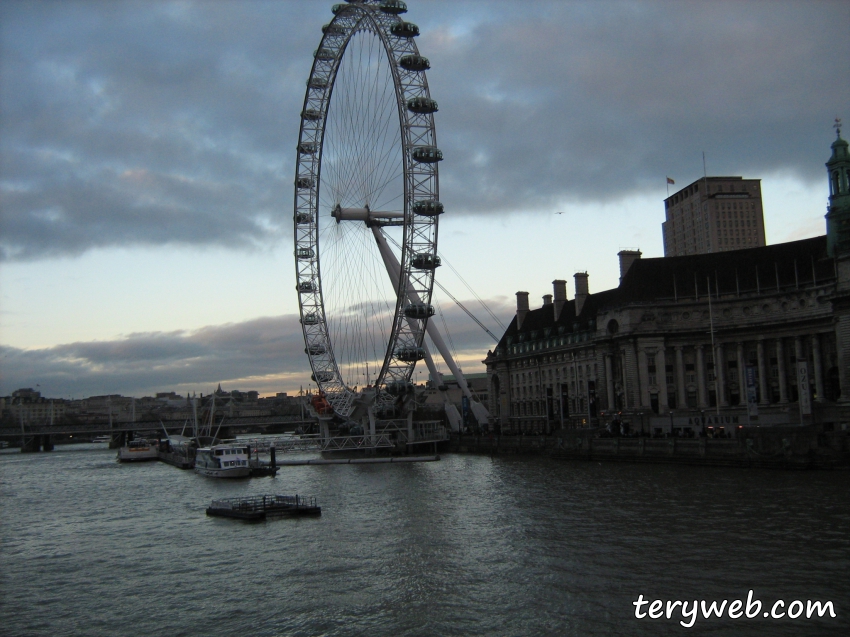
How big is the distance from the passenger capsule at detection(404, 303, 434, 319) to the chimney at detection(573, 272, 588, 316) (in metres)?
34.0

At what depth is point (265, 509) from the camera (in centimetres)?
4056

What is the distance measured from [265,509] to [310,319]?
A: 42632 millimetres

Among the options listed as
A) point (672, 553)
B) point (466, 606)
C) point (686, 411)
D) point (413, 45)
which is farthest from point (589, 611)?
point (686, 411)

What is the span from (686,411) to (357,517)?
43.7m

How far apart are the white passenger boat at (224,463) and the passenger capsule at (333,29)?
3538cm

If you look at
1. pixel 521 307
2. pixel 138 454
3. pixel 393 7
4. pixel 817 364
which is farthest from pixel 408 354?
pixel 138 454

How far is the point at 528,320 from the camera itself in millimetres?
111125

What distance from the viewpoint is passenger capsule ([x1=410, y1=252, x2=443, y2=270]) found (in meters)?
66.3

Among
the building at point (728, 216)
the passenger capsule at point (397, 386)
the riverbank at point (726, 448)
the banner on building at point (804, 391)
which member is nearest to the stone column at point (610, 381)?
the riverbank at point (726, 448)

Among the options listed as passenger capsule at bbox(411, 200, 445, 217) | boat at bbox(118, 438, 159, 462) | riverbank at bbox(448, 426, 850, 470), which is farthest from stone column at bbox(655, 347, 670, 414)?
boat at bbox(118, 438, 159, 462)

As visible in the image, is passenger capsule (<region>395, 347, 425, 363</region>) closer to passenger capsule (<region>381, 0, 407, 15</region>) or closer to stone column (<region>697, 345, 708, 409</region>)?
passenger capsule (<region>381, 0, 407, 15</region>)

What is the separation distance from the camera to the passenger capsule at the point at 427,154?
214ft

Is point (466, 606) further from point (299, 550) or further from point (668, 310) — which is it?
point (668, 310)

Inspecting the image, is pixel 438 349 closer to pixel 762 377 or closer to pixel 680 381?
pixel 680 381
